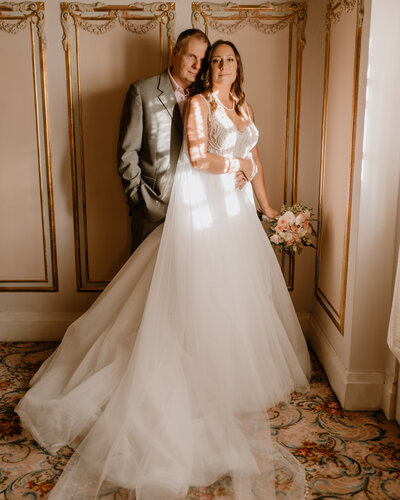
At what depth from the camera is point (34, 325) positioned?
3621 millimetres

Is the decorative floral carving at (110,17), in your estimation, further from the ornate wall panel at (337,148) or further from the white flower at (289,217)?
the white flower at (289,217)

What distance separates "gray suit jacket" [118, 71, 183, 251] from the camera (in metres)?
2.95

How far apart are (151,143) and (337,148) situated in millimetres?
1072

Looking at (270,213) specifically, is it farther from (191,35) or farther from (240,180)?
(191,35)

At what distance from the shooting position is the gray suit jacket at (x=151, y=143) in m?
2.95

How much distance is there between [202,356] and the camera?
251 cm

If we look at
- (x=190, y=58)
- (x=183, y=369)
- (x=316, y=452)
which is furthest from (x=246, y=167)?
(x=316, y=452)

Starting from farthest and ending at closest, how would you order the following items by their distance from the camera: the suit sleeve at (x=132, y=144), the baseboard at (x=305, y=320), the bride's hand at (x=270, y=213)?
the baseboard at (x=305, y=320) → the bride's hand at (x=270, y=213) → the suit sleeve at (x=132, y=144)

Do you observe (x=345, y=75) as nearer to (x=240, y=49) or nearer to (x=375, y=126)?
(x=375, y=126)

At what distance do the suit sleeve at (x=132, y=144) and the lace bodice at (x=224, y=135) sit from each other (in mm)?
487

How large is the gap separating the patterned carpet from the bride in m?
0.07

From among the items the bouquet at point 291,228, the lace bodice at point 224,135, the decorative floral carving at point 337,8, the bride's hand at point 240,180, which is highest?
the decorative floral carving at point 337,8

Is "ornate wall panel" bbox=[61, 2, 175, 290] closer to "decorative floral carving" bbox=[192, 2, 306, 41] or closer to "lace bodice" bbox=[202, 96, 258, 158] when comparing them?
"decorative floral carving" bbox=[192, 2, 306, 41]

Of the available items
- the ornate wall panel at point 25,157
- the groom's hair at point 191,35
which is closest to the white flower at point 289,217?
the groom's hair at point 191,35
